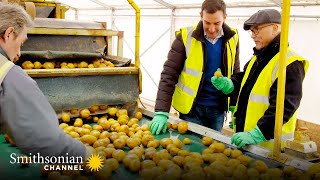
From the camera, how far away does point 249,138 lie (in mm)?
2578

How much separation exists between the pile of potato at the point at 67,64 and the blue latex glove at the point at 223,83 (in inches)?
47.2

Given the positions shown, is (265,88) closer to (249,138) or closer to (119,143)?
(249,138)

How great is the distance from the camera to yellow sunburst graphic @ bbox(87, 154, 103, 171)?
2.17 m

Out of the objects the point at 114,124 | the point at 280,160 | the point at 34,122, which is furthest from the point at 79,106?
the point at 280,160

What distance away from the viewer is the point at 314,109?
21.0 ft

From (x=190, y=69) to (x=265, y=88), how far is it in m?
0.88

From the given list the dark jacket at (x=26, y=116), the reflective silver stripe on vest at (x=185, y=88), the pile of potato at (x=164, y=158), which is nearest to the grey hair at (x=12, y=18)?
the dark jacket at (x=26, y=116)

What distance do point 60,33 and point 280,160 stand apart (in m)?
2.55

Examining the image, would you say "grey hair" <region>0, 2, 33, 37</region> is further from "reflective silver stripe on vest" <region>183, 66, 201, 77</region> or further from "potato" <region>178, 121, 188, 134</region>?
"reflective silver stripe on vest" <region>183, 66, 201, 77</region>

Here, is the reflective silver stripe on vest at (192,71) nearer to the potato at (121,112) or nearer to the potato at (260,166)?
the potato at (121,112)

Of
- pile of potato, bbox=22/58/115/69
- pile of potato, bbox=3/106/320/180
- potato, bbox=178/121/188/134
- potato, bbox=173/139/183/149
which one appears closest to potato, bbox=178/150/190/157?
pile of potato, bbox=3/106/320/180

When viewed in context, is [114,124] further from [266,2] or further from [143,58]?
[143,58]

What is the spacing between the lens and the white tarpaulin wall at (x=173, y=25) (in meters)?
6.31

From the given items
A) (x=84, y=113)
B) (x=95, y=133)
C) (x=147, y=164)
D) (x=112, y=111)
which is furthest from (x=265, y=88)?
(x=84, y=113)
